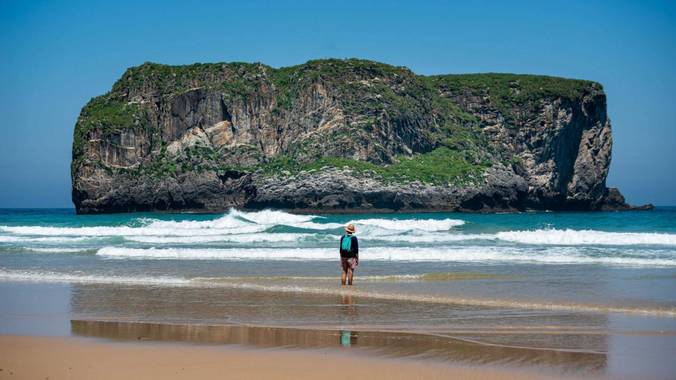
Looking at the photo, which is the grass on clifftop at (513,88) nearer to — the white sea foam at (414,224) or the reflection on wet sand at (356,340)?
the white sea foam at (414,224)

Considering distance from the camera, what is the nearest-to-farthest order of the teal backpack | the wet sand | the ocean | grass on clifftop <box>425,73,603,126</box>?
the wet sand, the ocean, the teal backpack, grass on clifftop <box>425,73,603,126</box>

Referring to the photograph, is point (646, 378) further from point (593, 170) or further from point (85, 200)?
point (593, 170)

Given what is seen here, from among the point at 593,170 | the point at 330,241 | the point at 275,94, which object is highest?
the point at 275,94

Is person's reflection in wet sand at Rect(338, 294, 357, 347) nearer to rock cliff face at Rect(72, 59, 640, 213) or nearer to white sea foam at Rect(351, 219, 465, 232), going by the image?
white sea foam at Rect(351, 219, 465, 232)

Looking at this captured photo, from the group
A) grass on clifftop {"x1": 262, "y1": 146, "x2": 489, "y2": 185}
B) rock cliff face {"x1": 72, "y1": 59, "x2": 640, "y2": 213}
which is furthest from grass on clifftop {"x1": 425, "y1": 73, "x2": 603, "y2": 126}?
grass on clifftop {"x1": 262, "y1": 146, "x2": 489, "y2": 185}

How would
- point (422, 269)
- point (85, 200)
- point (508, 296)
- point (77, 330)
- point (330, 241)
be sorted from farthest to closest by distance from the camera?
point (85, 200)
point (330, 241)
point (422, 269)
point (508, 296)
point (77, 330)

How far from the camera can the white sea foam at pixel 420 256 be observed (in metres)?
21.1

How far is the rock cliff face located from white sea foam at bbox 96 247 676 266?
164 ft

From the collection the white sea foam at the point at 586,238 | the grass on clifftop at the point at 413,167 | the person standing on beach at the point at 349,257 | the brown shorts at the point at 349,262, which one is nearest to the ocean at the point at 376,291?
the person standing on beach at the point at 349,257

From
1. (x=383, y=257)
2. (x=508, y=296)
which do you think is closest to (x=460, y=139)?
(x=383, y=257)

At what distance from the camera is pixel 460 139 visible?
8719 centimetres

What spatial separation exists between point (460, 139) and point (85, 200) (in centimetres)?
4766

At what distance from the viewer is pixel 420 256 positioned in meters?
22.5

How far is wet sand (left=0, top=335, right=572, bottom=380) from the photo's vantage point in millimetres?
7102
